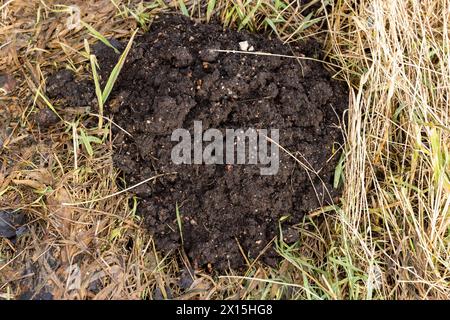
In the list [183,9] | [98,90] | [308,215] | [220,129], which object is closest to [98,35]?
[98,90]

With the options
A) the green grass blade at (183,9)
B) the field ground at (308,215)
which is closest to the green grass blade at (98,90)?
the field ground at (308,215)

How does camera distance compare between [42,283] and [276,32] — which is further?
[276,32]

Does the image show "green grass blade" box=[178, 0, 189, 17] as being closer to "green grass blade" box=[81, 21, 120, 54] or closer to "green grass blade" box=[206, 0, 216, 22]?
"green grass blade" box=[206, 0, 216, 22]

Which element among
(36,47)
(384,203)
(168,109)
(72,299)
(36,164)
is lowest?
(72,299)

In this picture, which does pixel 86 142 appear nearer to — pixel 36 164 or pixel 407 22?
pixel 36 164

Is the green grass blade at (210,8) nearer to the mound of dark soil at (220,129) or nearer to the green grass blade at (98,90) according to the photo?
the mound of dark soil at (220,129)

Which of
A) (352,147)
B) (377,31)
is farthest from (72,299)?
(377,31)

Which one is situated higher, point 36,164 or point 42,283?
point 36,164
